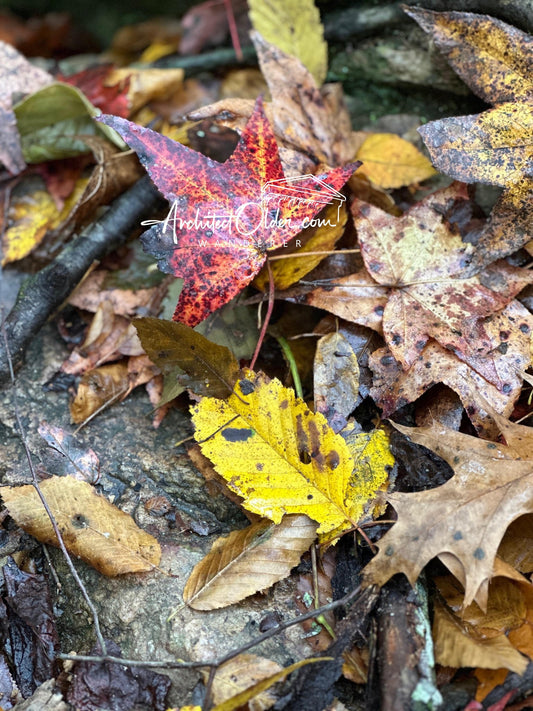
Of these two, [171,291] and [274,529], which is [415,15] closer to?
[171,291]

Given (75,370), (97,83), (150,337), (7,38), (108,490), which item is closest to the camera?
(150,337)

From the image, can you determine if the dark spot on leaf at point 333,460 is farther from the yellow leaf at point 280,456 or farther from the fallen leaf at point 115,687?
the fallen leaf at point 115,687

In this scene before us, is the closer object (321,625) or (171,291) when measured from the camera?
(321,625)

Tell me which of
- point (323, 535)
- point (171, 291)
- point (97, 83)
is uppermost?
point (97, 83)

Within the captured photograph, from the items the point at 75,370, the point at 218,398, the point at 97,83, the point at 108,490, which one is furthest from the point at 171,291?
the point at 97,83

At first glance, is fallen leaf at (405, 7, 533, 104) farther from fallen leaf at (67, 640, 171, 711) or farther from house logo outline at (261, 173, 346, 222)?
fallen leaf at (67, 640, 171, 711)

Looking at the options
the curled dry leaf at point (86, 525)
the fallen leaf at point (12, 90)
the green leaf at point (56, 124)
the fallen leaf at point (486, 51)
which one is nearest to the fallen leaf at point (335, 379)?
the curled dry leaf at point (86, 525)

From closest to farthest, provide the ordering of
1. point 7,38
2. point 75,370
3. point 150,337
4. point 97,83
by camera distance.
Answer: point 150,337, point 75,370, point 97,83, point 7,38
